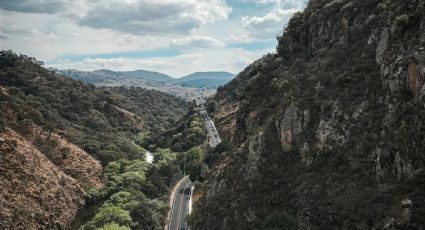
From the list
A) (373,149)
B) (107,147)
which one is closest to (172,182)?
(107,147)

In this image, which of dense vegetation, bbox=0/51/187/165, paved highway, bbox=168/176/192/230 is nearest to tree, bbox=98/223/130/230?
paved highway, bbox=168/176/192/230

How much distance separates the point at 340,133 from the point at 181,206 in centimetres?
5991

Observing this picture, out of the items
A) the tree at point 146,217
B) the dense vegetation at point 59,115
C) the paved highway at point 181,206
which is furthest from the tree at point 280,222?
the dense vegetation at point 59,115

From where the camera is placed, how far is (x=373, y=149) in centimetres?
4100

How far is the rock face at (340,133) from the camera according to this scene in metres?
36.5

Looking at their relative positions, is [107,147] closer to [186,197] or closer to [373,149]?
[186,197]

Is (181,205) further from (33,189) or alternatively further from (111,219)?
(33,189)

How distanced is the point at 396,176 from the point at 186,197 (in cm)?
7307

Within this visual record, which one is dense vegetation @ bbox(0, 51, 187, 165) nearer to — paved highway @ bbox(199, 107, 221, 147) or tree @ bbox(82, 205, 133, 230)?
paved highway @ bbox(199, 107, 221, 147)

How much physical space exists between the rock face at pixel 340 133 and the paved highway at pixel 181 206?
26.8 m

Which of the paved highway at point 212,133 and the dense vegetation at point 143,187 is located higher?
the paved highway at point 212,133

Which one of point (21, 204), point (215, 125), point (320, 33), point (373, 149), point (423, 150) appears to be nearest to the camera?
point (423, 150)

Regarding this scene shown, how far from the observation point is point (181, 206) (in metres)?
98.8

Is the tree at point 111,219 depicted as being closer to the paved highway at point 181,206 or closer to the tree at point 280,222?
the paved highway at point 181,206
